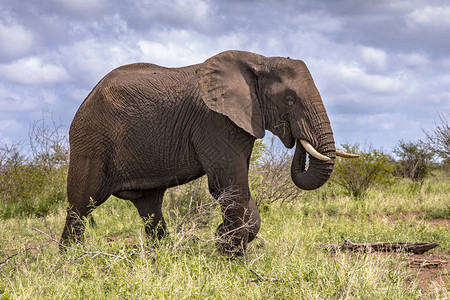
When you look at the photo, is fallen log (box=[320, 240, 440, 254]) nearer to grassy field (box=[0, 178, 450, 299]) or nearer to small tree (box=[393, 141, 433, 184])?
grassy field (box=[0, 178, 450, 299])

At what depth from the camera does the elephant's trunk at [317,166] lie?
19.5ft

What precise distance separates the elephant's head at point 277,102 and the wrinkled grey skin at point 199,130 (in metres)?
0.01

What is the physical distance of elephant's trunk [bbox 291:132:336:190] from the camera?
5934 millimetres

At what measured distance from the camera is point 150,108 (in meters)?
6.57

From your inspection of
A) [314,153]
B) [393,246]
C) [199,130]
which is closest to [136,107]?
[199,130]

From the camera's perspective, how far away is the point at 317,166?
5.99 m

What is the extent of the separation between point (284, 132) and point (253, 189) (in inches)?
198

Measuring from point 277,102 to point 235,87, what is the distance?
1.73ft

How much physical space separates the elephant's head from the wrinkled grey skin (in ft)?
0.04

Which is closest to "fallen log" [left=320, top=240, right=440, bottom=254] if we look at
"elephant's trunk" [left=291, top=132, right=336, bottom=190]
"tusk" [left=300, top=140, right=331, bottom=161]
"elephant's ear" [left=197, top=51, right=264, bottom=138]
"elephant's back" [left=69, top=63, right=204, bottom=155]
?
"elephant's trunk" [left=291, top=132, right=336, bottom=190]

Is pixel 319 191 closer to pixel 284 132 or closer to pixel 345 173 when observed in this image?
pixel 345 173

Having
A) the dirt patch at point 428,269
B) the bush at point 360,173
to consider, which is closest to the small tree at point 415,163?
the bush at point 360,173

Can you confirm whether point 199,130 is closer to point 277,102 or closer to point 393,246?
point 277,102

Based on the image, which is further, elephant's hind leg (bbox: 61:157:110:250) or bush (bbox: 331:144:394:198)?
bush (bbox: 331:144:394:198)
